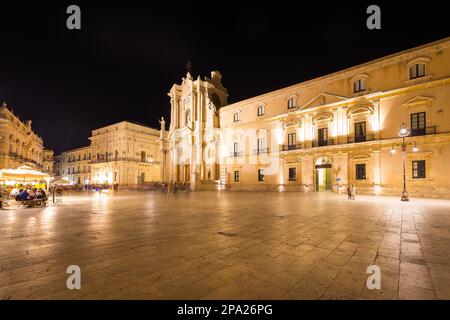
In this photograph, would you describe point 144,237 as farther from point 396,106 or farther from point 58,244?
point 396,106

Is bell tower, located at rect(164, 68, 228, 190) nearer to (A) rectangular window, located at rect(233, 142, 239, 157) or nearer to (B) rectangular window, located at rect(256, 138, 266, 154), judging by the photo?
(A) rectangular window, located at rect(233, 142, 239, 157)

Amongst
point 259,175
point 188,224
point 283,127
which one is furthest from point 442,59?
point 188,224

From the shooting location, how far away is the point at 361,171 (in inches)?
923

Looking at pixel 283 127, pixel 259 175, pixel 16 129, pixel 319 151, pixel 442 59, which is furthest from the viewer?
pixel 16 129

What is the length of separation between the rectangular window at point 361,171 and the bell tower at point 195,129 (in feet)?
60.5

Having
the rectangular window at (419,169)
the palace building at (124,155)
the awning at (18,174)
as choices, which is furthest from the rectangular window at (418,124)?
the palace building at (124,155)

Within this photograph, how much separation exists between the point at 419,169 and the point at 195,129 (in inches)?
1156

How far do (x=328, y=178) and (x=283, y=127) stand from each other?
883cm

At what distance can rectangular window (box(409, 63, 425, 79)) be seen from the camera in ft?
67.8

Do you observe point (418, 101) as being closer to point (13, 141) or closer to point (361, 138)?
point (361, 138)

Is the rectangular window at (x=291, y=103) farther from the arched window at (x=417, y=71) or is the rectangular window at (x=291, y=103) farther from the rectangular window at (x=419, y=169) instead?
the rectangular window at (x=419, y=169)

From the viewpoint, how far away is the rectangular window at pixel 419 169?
20.0m

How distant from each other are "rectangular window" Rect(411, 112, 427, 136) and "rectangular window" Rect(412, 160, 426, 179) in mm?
2531

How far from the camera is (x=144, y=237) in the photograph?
18.6ft
